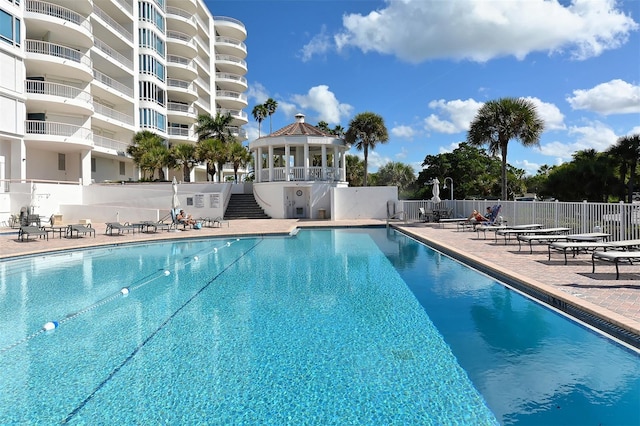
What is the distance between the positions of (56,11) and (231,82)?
27518 millimetres

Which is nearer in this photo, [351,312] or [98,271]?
[351,312]

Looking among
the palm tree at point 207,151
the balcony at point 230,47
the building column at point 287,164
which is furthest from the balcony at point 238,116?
the building column at point 287,164

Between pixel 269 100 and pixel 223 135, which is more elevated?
pixel 269 100

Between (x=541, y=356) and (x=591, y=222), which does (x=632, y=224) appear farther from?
(x=541, y=356)

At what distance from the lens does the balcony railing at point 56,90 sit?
1112 inches

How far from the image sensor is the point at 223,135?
39.8m

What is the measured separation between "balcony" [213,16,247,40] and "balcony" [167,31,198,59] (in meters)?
11.1

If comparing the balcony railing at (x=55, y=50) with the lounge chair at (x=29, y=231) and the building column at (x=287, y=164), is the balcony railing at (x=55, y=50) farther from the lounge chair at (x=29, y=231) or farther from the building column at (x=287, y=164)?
the lounge chair at (x=29, y=231)

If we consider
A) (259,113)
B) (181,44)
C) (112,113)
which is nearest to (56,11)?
(112,113)

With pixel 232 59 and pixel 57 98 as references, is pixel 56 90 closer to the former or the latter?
pixel 57 98

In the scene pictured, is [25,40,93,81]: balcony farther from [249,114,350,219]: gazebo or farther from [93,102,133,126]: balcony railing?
[249,114,350,219]: gazebo

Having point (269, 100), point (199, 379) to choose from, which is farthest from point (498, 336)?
point (269, 100)

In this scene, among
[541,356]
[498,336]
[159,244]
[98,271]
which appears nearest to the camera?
[541,356]

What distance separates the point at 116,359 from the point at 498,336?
528 centimetres
